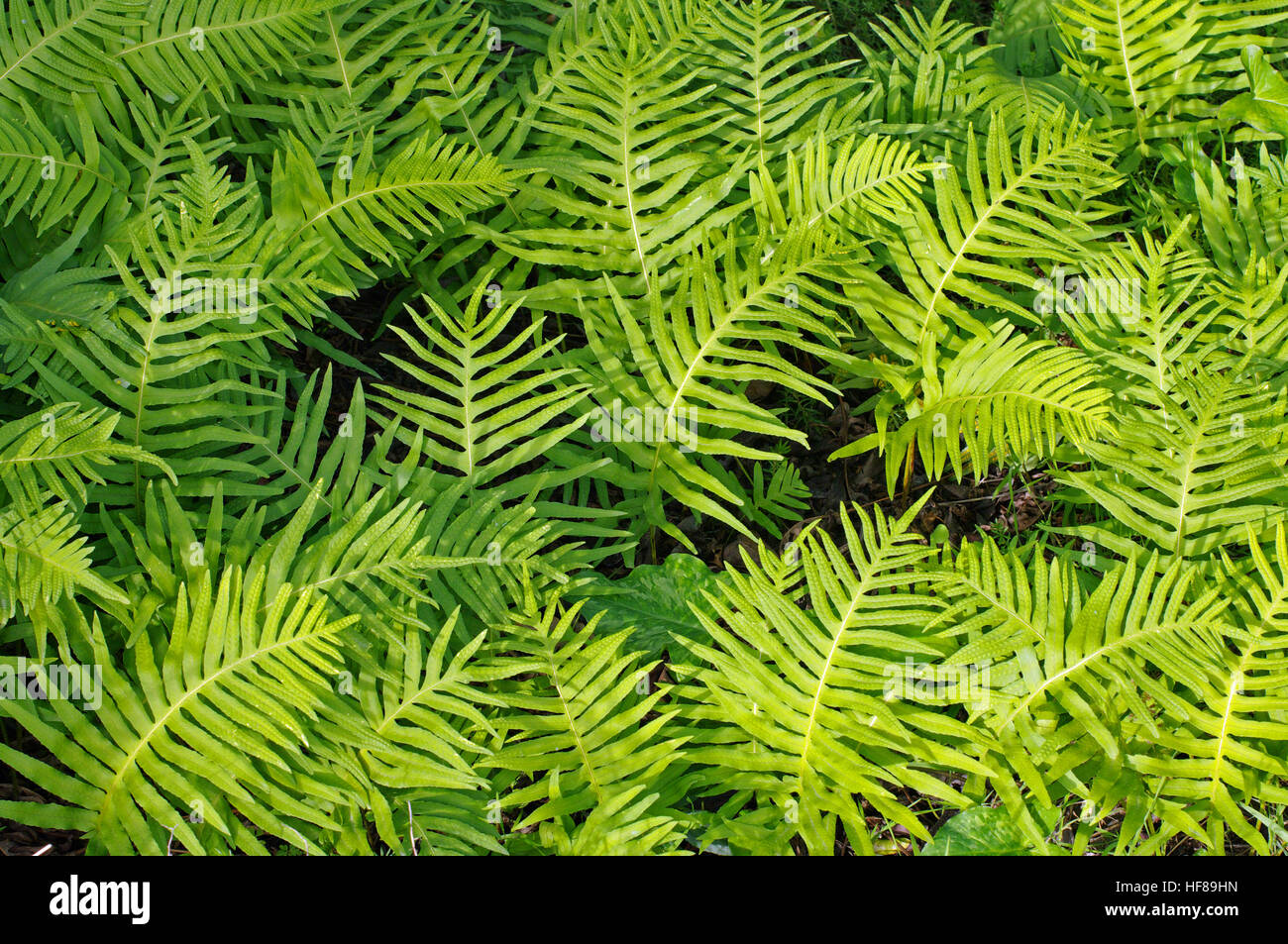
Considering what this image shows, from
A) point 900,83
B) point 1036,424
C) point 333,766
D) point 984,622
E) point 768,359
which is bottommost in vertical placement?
point 333,766

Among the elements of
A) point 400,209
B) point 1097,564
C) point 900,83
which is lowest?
point 1097,564

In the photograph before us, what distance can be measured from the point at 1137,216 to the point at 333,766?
3035mm

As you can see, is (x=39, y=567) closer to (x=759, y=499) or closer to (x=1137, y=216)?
(x=759, y=499)

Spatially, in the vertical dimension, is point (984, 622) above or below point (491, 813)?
above

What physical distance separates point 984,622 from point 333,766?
4.79ft

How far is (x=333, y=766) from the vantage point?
2090 mm

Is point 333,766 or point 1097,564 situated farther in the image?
point 1097,564

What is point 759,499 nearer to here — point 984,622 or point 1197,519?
point 984,622
